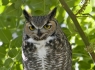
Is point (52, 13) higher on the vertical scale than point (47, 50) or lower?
higher

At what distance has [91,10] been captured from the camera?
190 centimetres

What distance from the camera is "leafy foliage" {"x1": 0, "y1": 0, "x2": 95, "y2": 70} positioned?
1.87m

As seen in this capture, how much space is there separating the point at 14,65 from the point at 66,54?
411 millimetres

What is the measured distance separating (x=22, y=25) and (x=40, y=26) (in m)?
0.26

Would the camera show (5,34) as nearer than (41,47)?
Yes

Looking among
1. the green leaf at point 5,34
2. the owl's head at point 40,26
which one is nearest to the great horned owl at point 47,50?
the owl's head at point 40,26

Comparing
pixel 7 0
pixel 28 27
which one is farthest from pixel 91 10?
pixel 7 0

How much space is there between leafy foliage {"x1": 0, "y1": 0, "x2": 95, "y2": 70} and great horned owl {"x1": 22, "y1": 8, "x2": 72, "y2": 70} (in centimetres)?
5

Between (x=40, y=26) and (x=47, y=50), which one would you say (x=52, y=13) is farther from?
(x=47, y=50)

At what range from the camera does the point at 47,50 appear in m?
2.06

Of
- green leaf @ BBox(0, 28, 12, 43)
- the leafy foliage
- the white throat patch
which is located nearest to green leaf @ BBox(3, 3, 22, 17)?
the leafy foliage

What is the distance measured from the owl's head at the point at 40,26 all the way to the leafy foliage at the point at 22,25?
0.19ft

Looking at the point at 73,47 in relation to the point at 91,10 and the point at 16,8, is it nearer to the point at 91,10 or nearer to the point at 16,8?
the point at 91,10

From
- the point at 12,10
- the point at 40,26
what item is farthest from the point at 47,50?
the point at 12,10
